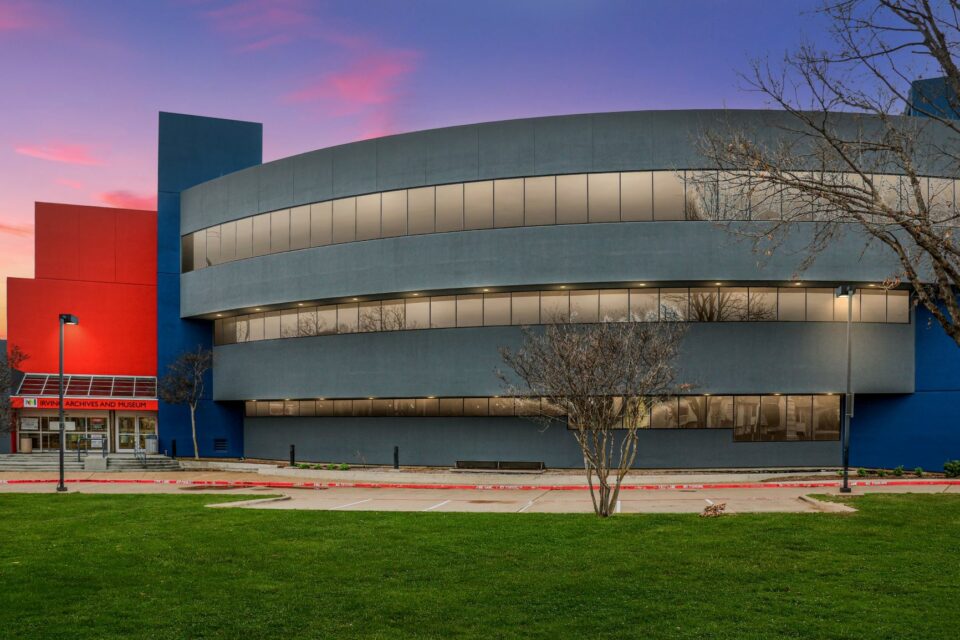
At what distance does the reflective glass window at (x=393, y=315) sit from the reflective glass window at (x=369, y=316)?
0.28 meters

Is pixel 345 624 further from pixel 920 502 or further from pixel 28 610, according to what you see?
pixel 920 502

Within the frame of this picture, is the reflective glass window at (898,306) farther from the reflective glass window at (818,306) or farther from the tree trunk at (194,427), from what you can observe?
the tree trunk at (194,427)

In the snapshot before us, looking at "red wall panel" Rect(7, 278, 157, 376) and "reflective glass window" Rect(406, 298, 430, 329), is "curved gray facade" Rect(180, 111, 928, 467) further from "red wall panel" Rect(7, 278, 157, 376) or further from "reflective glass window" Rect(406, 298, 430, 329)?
"red wall panel" Rect(7, 278, 157, 376)

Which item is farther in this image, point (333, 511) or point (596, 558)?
point (333, 511)

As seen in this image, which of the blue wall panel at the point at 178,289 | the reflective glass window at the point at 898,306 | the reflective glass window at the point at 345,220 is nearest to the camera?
the reflective glass window at the point at 898,306

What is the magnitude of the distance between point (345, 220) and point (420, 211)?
418cm

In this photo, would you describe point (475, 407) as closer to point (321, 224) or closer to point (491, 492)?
point (491, 492)

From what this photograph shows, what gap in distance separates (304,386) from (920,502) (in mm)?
28110

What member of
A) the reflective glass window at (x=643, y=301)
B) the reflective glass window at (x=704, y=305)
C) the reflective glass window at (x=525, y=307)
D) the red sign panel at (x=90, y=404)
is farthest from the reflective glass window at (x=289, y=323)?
the reflective glass window at (x=704, y=305)

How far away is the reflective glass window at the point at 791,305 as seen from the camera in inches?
1303

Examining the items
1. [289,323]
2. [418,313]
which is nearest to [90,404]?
[289,323]

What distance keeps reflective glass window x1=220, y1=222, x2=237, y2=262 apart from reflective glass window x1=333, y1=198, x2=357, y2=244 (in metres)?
7.50

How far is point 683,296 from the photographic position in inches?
1310

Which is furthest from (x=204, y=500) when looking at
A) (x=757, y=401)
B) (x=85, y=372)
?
(x=85, y=372)
